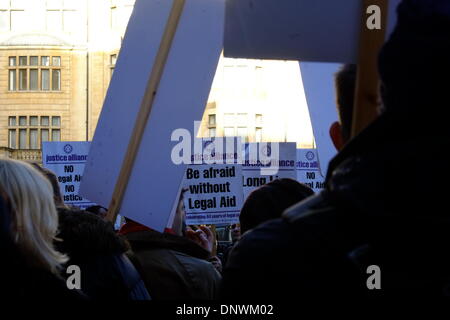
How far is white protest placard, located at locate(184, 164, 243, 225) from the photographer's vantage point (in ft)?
30.1

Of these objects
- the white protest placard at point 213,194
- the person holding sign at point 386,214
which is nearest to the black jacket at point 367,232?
the person holding sign at point 386,214

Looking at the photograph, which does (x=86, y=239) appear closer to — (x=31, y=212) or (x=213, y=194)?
(x=31, y=212)

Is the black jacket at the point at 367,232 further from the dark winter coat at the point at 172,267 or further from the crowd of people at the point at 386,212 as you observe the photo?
the dark winter coat at the point at 172,267

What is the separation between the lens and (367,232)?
1.21 meters

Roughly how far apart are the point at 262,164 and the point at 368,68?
28.0 ft

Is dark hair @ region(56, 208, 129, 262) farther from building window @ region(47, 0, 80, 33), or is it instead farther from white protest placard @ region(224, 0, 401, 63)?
building window @ region(47, 0, 80, 33)

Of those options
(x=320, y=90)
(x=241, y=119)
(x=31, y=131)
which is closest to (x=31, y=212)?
(x=320, y=90)

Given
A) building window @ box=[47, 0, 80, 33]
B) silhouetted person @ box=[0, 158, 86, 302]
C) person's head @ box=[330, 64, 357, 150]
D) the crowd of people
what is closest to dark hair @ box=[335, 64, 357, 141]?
person's head @ box=[330, 64, 357, 150]

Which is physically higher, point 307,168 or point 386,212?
point 386,212

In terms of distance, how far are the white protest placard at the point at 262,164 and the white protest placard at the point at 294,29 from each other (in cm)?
706

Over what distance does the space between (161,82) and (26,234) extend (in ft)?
4.22

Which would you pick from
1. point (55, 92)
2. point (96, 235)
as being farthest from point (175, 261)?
point (55, 92)

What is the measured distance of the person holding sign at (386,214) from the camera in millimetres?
1182

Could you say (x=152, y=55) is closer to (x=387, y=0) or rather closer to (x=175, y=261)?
(x=175, y=261)
